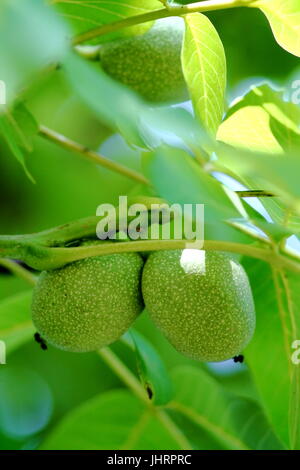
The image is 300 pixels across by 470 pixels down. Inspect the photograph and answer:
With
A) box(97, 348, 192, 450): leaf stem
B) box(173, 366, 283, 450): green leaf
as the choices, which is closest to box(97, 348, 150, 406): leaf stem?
box(97, 348, 192, 450): leaf stem

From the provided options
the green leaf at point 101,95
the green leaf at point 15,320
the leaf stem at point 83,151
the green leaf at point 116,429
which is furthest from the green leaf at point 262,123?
the green leaf at point 116,429

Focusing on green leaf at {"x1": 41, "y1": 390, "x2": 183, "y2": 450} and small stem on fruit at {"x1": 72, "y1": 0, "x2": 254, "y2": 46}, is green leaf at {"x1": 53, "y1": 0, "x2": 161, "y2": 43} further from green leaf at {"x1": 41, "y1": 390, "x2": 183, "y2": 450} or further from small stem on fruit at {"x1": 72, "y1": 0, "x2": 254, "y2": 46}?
green leaf at {"x1": 41, "y1": 390, "x2": 183, "y2": 450}

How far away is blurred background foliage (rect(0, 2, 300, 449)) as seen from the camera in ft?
5.64

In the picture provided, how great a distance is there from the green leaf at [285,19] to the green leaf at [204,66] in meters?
0.07

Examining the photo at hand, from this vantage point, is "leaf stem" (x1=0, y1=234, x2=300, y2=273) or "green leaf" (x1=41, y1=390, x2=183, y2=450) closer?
"leaf stem" (x1=0, y1=234, x2=300, y2=273)

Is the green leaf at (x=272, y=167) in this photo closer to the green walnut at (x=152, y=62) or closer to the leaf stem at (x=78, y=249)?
the leaf stem at (x=78, y=249)

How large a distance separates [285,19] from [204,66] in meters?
0.12

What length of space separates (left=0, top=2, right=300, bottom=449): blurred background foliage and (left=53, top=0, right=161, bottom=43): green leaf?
0.70m

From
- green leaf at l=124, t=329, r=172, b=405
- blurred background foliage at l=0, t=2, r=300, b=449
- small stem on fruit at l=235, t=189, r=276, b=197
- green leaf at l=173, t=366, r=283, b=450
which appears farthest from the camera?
blurred background foliage at l=0, t=2, r=300, b=449

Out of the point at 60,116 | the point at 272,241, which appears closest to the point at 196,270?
the point at 272,241

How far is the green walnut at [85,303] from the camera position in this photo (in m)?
1.00

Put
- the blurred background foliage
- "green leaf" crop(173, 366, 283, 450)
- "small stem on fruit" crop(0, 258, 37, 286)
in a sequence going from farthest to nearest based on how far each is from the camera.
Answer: the blurred background foliage, "green leaf" crop(173, 366, 283, 450), "small stem on fruit" crop(0, 258, 37, 286)

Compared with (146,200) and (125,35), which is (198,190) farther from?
(125,35)

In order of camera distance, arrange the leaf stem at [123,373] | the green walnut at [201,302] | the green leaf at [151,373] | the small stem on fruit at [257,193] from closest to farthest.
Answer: the small stem on fruit at [257,193] → the green walnut at [201,302] → the green leaf at [151,373] → the leaf stem at [123,373]
